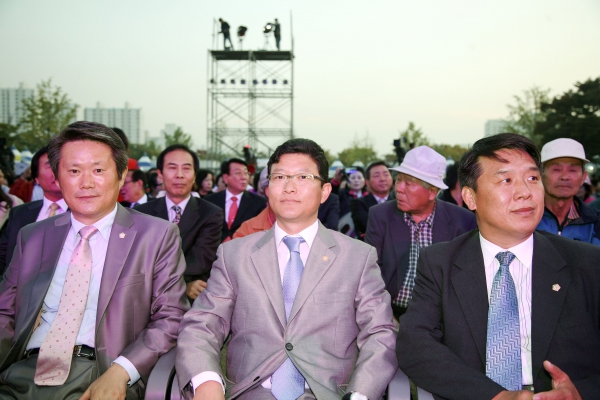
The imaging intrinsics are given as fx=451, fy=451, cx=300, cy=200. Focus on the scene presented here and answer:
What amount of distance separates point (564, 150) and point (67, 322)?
11.8ft

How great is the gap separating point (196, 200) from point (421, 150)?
→ 6.90 feet

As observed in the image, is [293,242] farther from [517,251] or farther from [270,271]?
[517,251]

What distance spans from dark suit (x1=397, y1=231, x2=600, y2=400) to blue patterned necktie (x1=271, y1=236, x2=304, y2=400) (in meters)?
0.49

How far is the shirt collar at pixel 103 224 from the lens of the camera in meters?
2.36

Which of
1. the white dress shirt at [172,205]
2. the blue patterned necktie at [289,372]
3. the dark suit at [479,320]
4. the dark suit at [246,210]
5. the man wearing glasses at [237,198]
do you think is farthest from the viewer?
the man wearing glasses at [237,198]

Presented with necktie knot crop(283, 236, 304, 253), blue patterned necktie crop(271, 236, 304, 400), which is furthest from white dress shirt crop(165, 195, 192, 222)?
blue patterned necktie crop(271, 236, 304, 400)

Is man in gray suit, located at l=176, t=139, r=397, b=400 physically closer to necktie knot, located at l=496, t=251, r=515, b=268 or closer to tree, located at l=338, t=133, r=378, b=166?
necktie knot, located at l=496, t=251, r=515, b=268

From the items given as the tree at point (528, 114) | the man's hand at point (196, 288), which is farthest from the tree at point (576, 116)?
the man's hand at point (196, 288)

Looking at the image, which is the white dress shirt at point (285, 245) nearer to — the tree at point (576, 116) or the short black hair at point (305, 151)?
the short black hair at point (305, 151)

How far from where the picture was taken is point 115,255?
2256 mm

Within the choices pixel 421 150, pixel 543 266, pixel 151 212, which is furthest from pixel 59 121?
pixel 543 266

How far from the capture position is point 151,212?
4414mm

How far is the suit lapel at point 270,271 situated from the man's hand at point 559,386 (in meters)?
1.08

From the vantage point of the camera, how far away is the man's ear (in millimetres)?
2116
